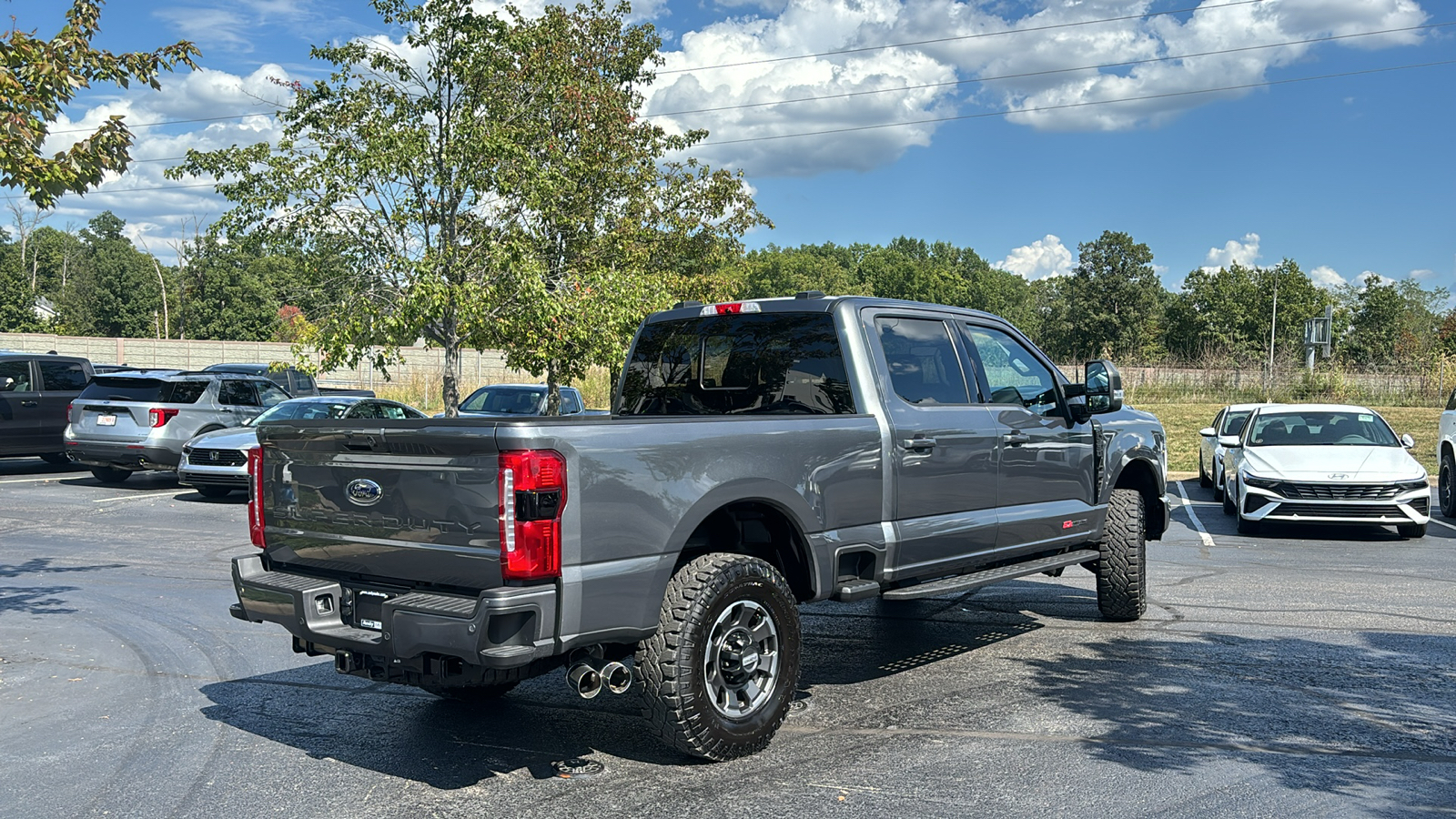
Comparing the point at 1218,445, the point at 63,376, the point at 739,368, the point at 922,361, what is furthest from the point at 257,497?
the point at 63,376

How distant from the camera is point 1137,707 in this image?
19.0 feet

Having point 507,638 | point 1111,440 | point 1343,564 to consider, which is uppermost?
point 1111,440

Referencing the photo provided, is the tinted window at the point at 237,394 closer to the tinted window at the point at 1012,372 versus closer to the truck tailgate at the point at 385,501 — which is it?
the truck tailgate at the point at 385,501

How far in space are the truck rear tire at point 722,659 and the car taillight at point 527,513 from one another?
71 centimetres

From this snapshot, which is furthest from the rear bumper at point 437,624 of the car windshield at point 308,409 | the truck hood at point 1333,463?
the car windshield at point 308,409

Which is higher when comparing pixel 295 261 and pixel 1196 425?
pixel 295 261

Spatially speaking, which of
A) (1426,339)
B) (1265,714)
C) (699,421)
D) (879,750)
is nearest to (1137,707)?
(1265,714)

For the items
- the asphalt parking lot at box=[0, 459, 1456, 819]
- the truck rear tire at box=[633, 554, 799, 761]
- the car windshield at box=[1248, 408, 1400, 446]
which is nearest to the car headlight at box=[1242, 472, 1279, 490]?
the car windshield at box=[1248, 408, 1400, 446]

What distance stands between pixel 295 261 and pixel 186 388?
246 cm

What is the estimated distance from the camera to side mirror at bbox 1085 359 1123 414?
7379 mm

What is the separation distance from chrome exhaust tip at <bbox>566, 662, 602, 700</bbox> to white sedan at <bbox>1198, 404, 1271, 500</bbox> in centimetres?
1342

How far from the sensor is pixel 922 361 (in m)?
6.53

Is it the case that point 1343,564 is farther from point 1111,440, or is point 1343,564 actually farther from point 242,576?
point 242,576

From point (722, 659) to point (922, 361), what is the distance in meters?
2.32
